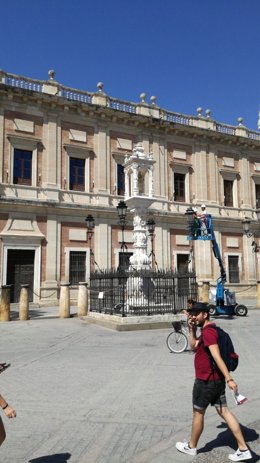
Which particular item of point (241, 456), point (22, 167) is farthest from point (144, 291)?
point (22, 167)

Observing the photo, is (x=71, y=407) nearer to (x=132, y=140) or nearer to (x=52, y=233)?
(x=52, y=233)

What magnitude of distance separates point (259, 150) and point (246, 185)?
134 inches

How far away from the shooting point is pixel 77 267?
23750mm

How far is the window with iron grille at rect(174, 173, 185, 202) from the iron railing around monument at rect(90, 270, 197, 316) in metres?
13.6

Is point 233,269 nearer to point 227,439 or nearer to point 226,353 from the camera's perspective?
point 227,439

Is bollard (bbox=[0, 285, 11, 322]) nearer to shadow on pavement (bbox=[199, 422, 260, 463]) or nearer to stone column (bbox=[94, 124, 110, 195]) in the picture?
stone column (bbox=[94, 124, 110, 195])

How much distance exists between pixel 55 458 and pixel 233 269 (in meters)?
26.8

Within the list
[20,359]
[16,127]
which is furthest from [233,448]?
[16,127]

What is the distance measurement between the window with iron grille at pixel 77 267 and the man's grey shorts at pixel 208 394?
20.0 m

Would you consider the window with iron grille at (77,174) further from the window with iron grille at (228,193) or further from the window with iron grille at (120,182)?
the window with iron grille at (228,193)

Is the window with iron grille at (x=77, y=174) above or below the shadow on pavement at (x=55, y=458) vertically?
above

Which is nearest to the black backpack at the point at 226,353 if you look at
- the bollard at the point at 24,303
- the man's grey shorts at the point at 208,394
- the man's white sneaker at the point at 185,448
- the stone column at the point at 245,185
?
the man's grey shorts at the point at 208,394

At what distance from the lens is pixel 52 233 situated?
75.4 feet

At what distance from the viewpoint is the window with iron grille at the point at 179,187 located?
1108 inches
